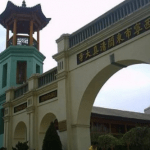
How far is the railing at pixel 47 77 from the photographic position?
1269cm

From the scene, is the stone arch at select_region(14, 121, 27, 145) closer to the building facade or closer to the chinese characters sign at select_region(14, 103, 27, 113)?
the building facade

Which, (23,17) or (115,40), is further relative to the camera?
(23,17)

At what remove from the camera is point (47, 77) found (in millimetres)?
13203

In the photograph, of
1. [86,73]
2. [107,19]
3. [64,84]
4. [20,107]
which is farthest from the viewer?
[20,107]

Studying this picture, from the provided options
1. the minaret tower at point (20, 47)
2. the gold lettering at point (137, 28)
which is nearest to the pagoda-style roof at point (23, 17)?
the minaret tower at point (20, 47)

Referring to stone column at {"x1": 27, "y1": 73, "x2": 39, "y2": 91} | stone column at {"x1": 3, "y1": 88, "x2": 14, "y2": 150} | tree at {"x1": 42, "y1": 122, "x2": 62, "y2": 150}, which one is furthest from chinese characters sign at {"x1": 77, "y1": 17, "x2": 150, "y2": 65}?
stone column at {"x1": 3, "y1": 88, "x2": 14, "y2": 150}

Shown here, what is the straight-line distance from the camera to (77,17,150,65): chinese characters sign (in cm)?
864

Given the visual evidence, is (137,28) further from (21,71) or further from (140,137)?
(21,71)

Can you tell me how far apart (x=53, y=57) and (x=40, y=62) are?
8.62 meters

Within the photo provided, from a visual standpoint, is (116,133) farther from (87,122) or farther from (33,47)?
(87,122)

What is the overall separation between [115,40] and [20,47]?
35.9ft

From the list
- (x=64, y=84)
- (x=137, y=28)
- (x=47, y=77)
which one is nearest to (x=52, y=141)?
(x=64, y=84)

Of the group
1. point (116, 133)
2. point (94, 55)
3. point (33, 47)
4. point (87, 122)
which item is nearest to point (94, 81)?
point (94, 55)

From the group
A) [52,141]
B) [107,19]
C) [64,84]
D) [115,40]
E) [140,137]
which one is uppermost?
[107,19]
